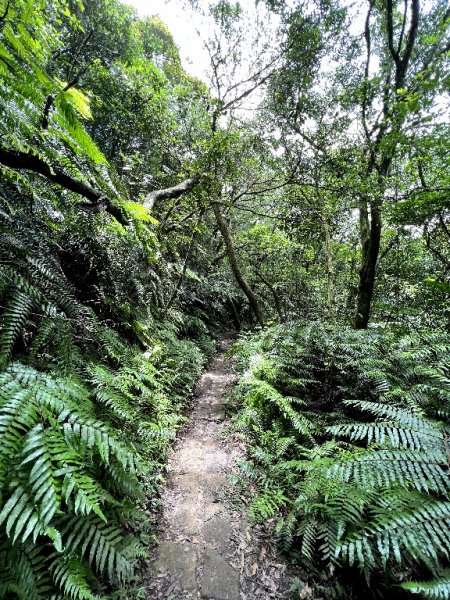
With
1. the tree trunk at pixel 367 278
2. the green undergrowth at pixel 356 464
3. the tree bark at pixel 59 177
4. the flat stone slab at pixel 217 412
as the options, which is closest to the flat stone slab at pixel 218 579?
the green undergrowth at pixel 356 464

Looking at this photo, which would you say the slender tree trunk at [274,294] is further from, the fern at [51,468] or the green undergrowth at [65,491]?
the fern at [51,468]

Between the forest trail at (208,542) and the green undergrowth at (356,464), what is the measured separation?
21 cm

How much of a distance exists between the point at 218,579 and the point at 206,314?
8.53 metres

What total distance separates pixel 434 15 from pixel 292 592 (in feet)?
34.3

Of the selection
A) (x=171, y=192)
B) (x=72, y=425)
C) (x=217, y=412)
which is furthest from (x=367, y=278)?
(x=72, y=425)

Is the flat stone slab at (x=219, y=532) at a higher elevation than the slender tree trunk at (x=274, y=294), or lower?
lower

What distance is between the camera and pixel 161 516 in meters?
2.76

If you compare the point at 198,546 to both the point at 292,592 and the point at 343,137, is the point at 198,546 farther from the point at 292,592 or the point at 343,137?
the point at 343,137

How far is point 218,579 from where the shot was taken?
7.36ft

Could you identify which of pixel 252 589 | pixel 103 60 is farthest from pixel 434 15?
pixel 252 589

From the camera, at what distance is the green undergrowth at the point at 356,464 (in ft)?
5.92

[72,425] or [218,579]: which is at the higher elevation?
[72,425]

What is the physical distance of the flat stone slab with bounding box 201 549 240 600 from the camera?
2141 mm

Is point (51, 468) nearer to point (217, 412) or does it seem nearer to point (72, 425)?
point (72, 425)
